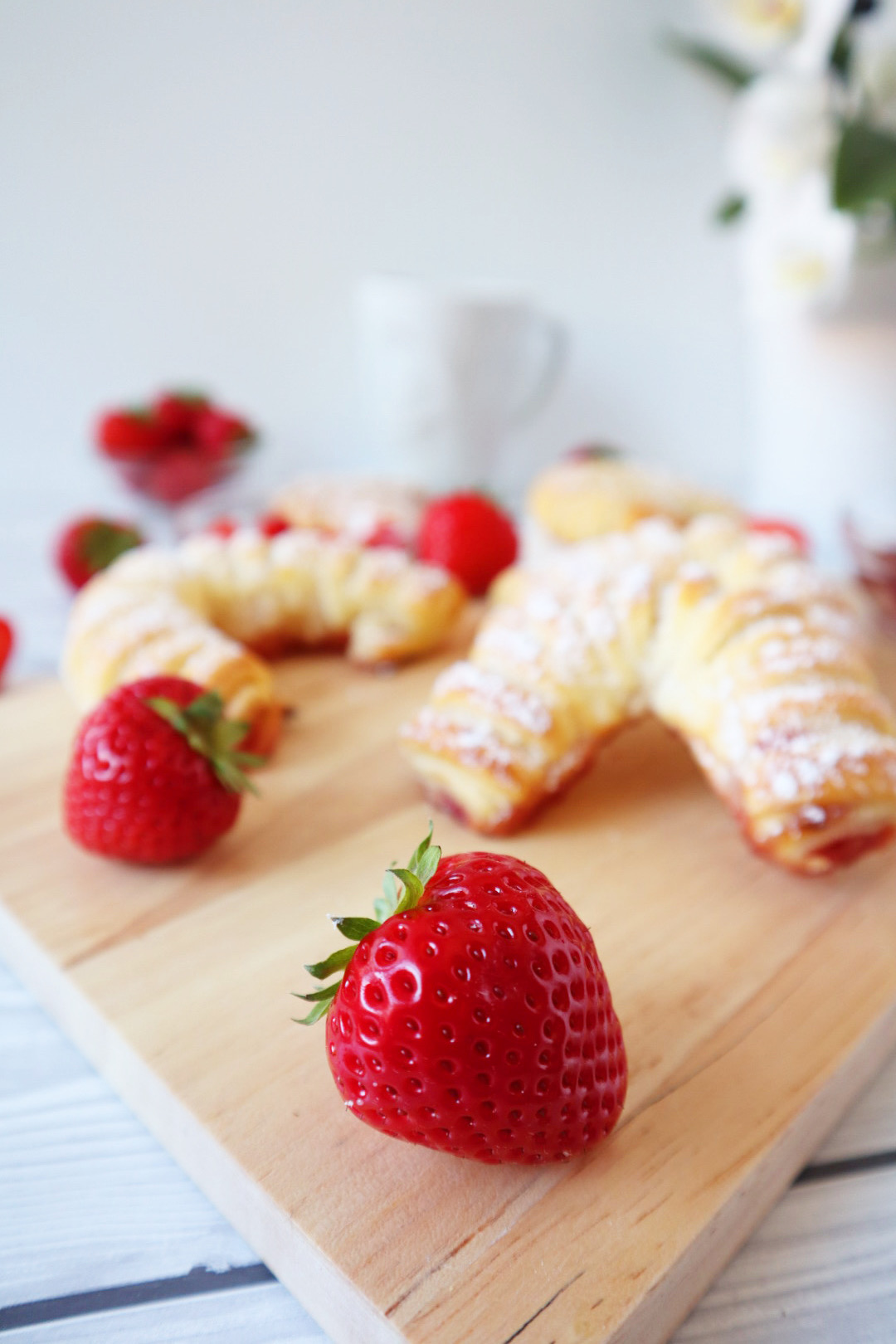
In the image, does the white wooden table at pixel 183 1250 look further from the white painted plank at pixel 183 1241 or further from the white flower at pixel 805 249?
the white flower at pixel 805 249

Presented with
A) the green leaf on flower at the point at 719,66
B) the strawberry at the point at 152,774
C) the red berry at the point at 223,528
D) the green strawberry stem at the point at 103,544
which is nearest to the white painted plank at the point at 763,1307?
the strawberry at the point at 152,774

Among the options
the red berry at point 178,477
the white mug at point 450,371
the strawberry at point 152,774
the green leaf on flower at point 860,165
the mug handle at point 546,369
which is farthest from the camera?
the mug handle at point 546,369

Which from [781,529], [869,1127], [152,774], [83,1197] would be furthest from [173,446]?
[869,1127]

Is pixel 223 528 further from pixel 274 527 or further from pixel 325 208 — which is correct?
pixel 325 208

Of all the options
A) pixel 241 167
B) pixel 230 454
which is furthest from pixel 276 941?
pixel 241 167

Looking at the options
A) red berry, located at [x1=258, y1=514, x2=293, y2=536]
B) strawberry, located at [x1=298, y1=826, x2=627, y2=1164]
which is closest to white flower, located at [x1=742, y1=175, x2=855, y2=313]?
red berry, located at [x1=258, y1=514, x2=293, y2=536]

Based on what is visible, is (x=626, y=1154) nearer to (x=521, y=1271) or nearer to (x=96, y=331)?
(x=521, y=1271)
